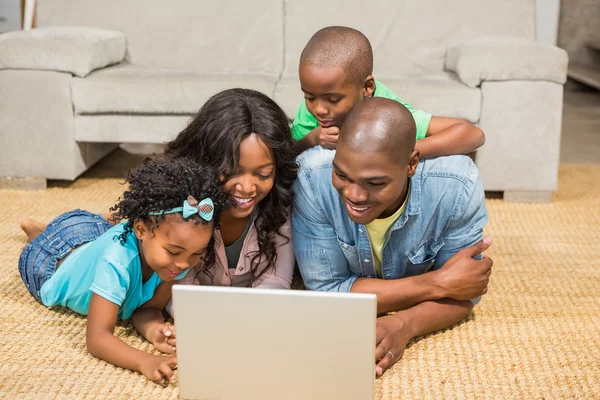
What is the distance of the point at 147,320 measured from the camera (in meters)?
1.57

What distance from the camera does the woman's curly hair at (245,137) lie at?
59.5 inches

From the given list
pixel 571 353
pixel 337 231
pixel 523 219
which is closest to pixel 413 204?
pixel 337 231

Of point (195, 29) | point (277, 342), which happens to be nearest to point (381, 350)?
point (277, 342)

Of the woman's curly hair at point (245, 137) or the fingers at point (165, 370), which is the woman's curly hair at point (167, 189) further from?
the fingers at point (165, 370)

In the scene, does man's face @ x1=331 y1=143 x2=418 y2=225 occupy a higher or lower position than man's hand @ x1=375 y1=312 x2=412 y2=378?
higher

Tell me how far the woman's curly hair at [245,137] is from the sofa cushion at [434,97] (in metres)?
0.86

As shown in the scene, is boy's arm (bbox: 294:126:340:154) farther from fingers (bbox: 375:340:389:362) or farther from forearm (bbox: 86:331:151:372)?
forearm (bbox: 86:331:151:372)

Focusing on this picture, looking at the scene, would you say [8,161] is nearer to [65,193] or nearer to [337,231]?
[65,193]

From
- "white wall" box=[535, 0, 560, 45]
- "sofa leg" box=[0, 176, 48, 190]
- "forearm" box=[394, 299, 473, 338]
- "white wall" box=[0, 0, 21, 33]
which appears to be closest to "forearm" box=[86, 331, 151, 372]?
"forearm" box=[394, 299, 473, 338]

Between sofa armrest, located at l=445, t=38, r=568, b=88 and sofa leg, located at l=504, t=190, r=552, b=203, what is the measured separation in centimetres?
37

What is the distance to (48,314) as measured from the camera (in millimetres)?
1677

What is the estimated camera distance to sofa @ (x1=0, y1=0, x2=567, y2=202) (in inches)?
96.5

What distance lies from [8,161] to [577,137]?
2455mm

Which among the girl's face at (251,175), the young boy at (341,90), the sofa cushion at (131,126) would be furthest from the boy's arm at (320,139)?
the sofa cushion at (131,126)
